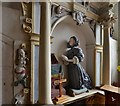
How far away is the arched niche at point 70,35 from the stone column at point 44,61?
21.6 inches

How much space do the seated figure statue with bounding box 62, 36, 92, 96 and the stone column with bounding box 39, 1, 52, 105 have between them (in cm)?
83

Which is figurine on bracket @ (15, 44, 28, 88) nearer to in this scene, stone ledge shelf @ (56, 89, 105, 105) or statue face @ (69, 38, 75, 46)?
stone ledge shelf @ (56, 89, 105, 105)

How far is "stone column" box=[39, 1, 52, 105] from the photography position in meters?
1.91

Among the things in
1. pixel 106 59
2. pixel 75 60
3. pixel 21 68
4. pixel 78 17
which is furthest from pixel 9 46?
pixel 106 59

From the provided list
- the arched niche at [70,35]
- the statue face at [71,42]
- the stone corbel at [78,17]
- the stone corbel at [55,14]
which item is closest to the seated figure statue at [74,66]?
the statue face at [71,42]

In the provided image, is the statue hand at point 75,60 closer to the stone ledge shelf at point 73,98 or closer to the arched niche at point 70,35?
the arched niche at point 70,35

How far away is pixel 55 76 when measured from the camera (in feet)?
7.82

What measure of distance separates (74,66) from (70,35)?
575mm

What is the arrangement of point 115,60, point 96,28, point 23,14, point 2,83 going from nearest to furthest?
point 2,83 → point 23,14 → point 96,28 → point 115,60

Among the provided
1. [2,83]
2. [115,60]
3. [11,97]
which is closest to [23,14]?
[2,83]

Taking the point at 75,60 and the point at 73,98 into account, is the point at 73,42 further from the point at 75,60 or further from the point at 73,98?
the point at 73,98

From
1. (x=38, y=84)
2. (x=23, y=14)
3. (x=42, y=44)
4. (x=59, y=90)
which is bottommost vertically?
(x=59, y=90)

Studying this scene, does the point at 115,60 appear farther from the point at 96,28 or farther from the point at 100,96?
the point at 100,96

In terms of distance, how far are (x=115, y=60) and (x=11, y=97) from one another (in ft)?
9.23
